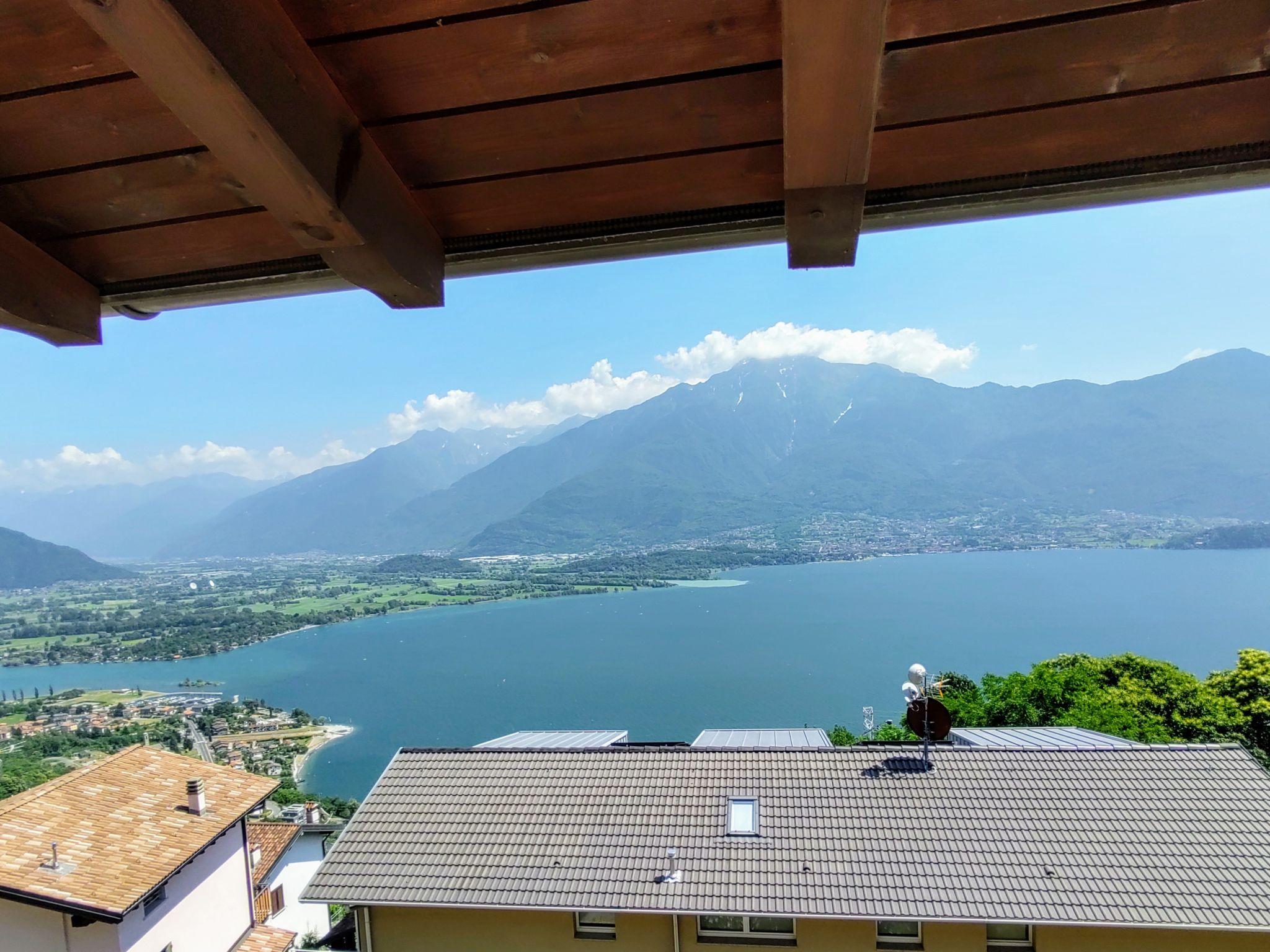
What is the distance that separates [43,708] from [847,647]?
56620 mm

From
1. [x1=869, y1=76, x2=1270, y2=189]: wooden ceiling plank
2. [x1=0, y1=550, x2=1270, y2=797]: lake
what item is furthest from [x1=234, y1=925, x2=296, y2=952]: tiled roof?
[x1=0, y1=550, x2=1270, y2=797]: lake

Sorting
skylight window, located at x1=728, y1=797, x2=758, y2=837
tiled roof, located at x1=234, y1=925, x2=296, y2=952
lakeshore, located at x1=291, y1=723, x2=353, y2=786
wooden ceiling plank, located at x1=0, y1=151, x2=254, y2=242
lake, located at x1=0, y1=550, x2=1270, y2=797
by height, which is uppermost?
wooden ceiling plank, located at x1=0, y1=151, x2=254, y2=242

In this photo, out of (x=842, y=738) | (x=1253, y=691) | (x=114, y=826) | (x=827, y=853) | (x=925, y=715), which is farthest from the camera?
(x=842, y=738)

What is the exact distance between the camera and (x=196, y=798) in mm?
8727

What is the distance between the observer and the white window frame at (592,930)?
5824 millimetres

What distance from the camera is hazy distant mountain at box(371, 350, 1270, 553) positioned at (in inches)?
5359

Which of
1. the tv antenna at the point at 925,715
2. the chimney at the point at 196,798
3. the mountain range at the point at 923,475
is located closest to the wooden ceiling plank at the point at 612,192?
the tv antenna at the point at 925,715

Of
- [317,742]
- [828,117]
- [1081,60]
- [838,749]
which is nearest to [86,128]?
[828,117]

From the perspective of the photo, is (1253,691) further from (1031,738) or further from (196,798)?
(196,798)

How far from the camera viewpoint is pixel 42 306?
1.09 meters

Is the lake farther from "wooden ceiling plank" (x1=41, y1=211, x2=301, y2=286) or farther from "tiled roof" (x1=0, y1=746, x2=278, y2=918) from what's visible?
"wooden ceiling plank" (x1=41, y1=211, x2=301, y2=286)

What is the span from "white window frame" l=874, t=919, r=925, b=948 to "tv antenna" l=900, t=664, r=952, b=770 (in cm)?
179

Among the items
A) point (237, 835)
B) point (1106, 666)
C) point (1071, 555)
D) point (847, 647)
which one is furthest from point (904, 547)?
point (237, 835)

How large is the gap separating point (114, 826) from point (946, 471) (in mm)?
177488
